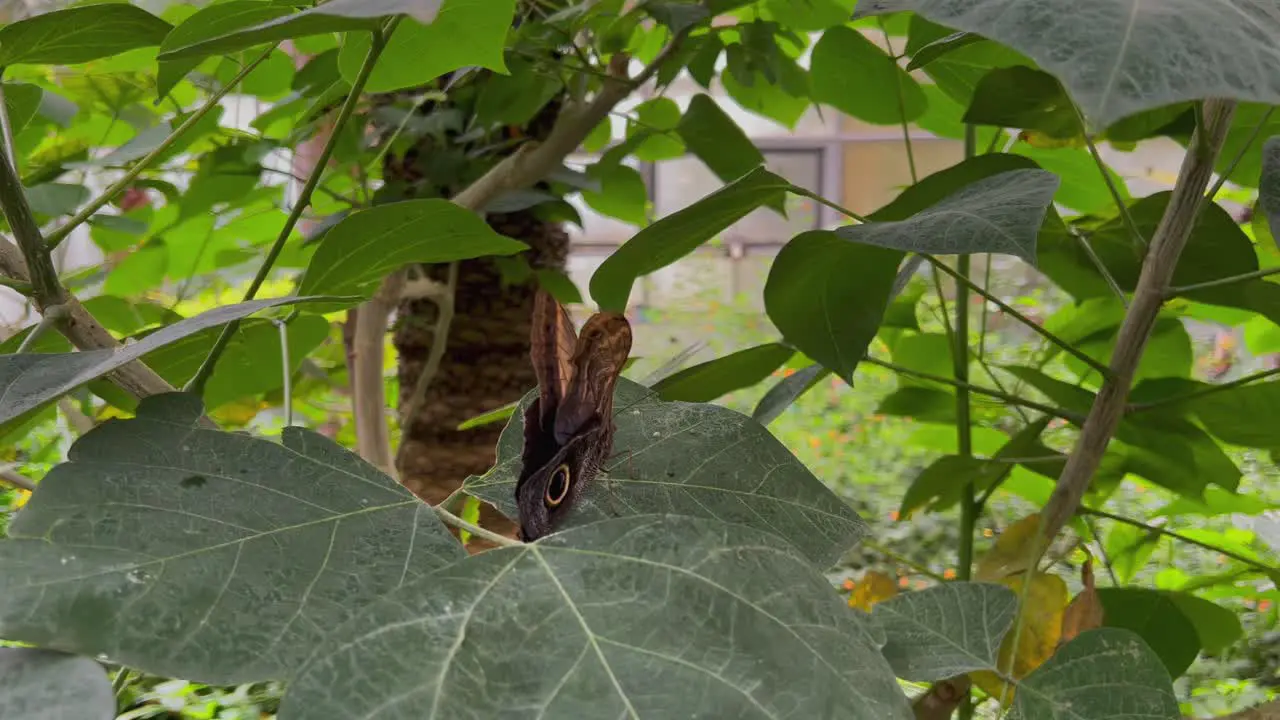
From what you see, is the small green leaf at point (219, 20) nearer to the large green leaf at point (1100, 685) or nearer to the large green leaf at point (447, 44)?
the large green leaf at point (447, 44)

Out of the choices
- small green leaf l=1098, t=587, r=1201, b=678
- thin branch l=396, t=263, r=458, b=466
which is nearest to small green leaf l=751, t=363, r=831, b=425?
small green leaf l=1098, t=587, r=1201, b=678

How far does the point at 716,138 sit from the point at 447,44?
0.40m

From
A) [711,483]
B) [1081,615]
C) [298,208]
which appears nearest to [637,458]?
[711,483]

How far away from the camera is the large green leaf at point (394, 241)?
28 centimetres

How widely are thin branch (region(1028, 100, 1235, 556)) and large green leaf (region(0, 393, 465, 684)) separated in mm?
268

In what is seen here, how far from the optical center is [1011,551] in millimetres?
479

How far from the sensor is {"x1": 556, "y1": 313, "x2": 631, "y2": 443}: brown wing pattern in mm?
216

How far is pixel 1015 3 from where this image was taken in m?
0.18

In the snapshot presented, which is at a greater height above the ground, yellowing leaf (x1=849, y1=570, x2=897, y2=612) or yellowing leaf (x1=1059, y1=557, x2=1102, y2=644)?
yellowing leaf (x1=1059, y1=557, x2=1102, y2=644)

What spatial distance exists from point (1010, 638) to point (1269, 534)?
284 millimetres

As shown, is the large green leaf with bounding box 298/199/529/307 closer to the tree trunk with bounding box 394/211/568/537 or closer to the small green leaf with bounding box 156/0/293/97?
the small green leaf with bounding box 156/0/293/97

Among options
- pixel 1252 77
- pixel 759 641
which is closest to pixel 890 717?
pixel 759 641

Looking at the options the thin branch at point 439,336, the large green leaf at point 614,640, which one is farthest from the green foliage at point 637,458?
the thin branch at point 439,336

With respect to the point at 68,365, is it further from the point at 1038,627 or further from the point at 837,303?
the point at 1038,627
